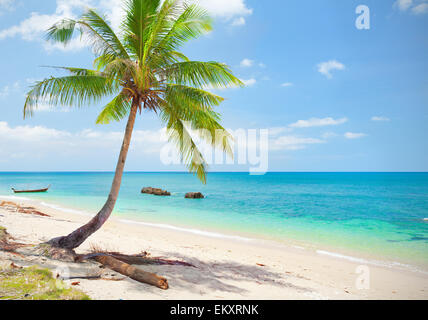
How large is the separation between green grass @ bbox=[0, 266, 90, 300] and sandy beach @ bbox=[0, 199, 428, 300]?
32 centimetres

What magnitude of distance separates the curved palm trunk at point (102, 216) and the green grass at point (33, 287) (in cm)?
160

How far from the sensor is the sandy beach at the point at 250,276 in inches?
177

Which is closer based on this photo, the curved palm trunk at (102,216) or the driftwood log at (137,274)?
the driftwood log at (137,274)

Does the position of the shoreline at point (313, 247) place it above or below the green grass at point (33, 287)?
below

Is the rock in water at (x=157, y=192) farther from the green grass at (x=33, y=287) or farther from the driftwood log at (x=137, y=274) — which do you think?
the green grass at (x=33, y=287)

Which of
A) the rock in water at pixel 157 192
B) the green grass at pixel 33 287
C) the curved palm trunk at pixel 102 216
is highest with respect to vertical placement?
the curved palm trunk at pixel 102 216

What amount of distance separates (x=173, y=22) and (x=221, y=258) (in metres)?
6.97

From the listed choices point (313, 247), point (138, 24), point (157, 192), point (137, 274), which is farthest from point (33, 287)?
point (157, 192)

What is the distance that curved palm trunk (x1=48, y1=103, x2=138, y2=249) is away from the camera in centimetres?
591

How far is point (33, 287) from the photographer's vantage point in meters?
3.68

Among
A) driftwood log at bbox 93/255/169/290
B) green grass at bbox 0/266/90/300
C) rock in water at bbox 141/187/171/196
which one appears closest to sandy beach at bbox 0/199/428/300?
driftwood log at bbox 93/255/169/290

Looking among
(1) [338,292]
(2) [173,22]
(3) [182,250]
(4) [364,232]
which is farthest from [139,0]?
(4) [364,232]

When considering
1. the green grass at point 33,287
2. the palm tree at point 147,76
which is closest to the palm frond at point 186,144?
the palm tree at point 147,76
